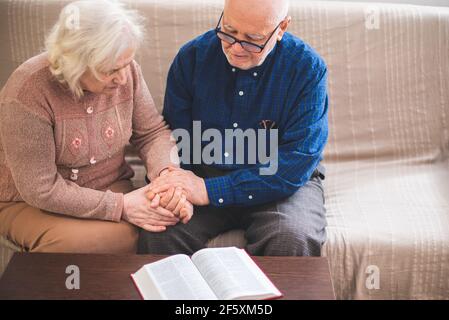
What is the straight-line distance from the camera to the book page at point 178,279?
58.4 inches

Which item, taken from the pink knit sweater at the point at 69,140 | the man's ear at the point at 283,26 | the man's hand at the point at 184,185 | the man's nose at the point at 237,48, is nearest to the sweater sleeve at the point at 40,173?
the pink knit sweater at the point at 69,140

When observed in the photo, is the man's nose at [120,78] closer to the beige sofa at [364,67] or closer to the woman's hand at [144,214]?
the woman's hand at [144,214]

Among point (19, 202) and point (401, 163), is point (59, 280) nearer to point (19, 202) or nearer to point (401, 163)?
point (19, 202)

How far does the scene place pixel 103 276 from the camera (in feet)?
5.15

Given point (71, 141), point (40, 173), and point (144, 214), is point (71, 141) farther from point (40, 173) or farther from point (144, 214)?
point (144, 214)

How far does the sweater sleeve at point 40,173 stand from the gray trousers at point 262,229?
157 millimetres

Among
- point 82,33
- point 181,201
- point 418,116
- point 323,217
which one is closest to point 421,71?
point 418,116

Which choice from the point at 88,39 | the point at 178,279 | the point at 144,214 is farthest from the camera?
the point at 144,214

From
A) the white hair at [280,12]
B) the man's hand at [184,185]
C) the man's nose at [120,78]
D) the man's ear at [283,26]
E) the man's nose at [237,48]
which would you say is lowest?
the man's hand at [184,185]

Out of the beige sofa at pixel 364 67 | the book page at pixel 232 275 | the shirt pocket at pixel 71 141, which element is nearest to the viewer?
the book page at pixel 232 275

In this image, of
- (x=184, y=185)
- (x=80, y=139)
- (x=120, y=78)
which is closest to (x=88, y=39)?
(x=120, y=78)

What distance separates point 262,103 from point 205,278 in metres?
0.62

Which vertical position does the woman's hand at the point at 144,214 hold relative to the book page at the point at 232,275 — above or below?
above

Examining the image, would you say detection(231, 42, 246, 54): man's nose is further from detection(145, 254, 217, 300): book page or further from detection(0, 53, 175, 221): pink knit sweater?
detection(145, 254, 217, 300): book page
